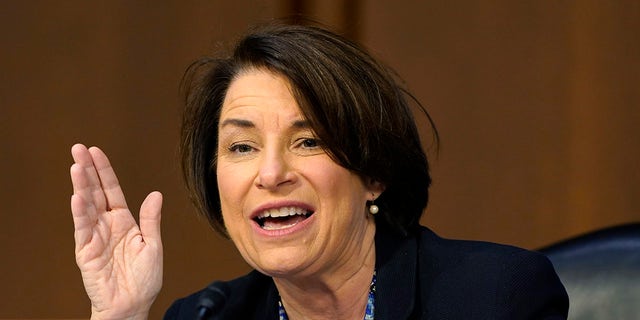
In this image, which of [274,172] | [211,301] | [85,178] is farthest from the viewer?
[85,178]

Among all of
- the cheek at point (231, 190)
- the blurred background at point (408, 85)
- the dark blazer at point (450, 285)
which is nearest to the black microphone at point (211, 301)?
the dark blazer at point (450, 285)

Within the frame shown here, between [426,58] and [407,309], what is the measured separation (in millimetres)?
1279

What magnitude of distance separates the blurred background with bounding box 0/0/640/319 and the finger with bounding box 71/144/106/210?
119 centimetres

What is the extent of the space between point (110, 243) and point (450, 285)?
22.4 inches

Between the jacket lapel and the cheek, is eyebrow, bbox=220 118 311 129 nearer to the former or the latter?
the cheek

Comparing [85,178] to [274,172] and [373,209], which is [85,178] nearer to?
[274,172]

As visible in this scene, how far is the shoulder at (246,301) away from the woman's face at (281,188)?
→ 7.2 inches

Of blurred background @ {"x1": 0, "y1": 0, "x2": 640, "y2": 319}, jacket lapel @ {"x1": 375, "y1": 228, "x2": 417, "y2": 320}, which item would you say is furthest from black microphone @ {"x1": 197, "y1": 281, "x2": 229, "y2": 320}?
blurred background @ {"x1": 0, "y1": 0, "x2": 640, "y2": 319}

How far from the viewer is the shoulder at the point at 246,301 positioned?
192cm

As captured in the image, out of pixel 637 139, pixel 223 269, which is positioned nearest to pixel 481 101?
pixel 637 139

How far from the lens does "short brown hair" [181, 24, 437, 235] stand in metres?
1.71

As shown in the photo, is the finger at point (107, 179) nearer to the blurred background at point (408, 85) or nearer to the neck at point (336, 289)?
the neck at point (336, 289)

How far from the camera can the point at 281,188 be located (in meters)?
1.67

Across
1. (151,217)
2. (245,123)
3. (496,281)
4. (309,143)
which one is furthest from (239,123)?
(496,281)
